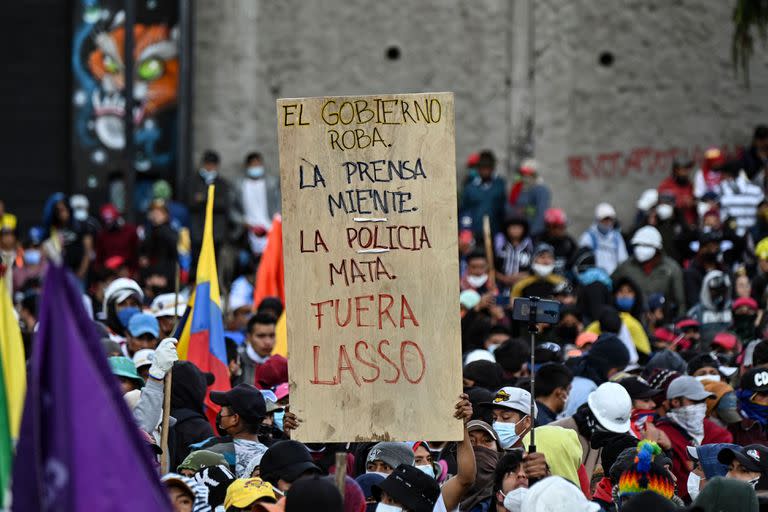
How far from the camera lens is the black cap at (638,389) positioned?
10281mm

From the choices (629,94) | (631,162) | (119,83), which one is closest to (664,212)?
(631,162)

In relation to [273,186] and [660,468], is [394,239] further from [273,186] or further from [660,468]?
[273,186]

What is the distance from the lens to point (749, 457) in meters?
8.48

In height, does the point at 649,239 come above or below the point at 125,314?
above

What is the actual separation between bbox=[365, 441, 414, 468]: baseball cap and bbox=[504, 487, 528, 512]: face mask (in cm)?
90

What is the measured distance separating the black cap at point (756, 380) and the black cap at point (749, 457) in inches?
75.0

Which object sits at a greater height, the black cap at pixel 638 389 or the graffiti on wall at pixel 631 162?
the graffiti on wall at pixel 631 162

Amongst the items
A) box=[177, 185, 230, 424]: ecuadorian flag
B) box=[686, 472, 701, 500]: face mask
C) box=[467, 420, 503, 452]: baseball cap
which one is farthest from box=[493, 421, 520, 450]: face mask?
box=[177, 185, 230, 424]: ecuadorian flag

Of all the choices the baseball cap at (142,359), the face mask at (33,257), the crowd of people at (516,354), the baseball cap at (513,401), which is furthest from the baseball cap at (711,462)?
the face mask at (33,257)

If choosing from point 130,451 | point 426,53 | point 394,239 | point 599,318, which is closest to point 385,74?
point 426,53

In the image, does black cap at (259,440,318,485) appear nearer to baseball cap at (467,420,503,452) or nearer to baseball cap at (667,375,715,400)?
baseball cap at (467,420,503,452)

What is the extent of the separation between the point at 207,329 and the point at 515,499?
4085mm

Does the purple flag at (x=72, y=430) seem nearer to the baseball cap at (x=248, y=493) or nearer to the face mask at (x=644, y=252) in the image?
the baseball cap at (x=248, y=493)

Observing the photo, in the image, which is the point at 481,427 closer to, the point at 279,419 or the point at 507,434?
the point at 507,434
